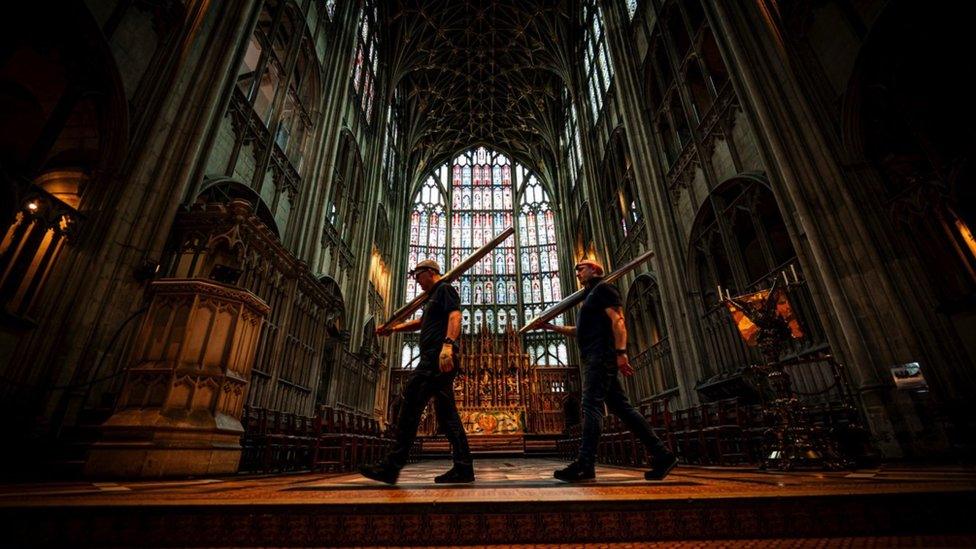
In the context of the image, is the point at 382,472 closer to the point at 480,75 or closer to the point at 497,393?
the point at 497,393

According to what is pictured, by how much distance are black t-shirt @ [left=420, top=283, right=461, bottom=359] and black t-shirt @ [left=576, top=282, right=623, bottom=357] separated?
102 cm

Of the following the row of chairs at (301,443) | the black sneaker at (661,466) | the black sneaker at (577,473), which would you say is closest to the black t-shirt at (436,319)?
the black sneaker at (577,473)

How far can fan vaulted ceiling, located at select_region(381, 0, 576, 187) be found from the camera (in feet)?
70.5

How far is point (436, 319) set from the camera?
312 centimetres

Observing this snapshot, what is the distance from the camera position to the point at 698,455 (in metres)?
6.56

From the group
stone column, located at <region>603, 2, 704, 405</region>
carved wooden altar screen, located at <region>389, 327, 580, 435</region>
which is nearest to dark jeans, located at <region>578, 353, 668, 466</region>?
stone column, located at <region>603, 2, 704, 405</region>

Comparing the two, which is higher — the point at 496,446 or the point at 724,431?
the point at 724,431

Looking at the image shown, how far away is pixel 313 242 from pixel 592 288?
382 inches

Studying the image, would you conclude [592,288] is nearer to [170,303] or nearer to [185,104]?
[170,303]

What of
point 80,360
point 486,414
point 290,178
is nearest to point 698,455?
point 80,360

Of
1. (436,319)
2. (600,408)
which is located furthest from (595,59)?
(600,408)

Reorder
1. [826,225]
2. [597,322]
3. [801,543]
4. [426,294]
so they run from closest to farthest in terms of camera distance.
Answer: [801,543], [597,322], [426,294], [826,225]

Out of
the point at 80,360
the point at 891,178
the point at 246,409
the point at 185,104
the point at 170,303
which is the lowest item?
the point at 246,409

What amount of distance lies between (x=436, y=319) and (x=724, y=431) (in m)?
4.73
